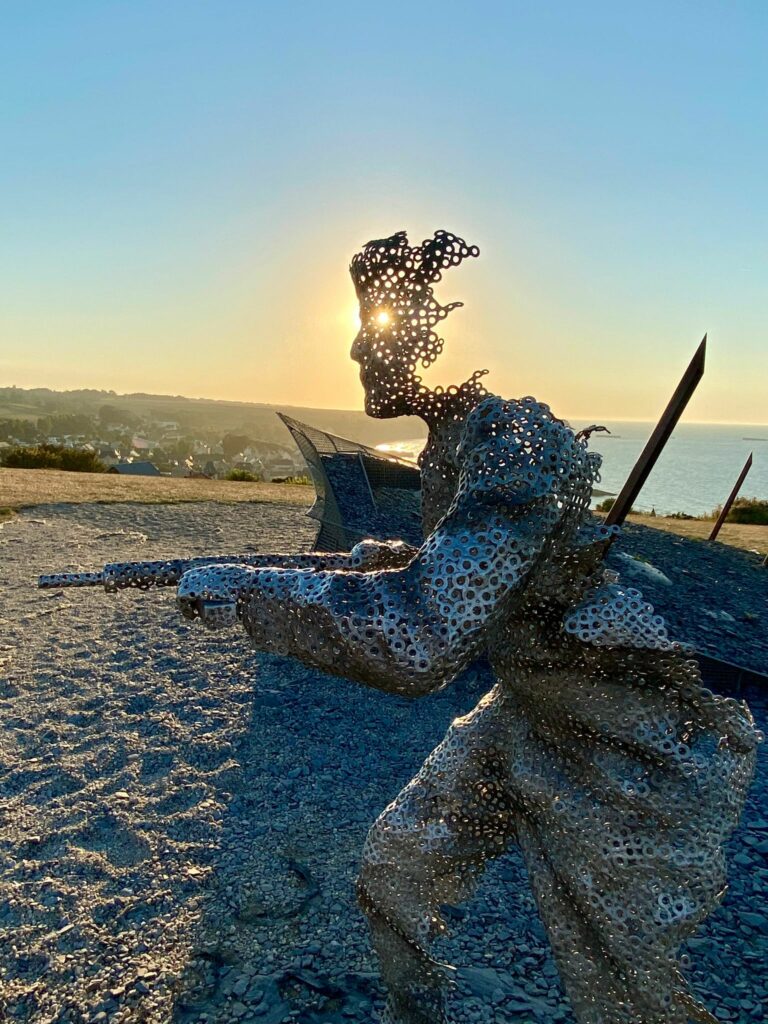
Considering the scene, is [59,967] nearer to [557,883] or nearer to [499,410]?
[557,883]

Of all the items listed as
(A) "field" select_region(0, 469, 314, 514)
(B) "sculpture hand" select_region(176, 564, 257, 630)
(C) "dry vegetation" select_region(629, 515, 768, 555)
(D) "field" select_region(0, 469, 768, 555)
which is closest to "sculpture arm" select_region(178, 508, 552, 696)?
(B) "sculpture hand" select_region(176, 564, 257, 630)

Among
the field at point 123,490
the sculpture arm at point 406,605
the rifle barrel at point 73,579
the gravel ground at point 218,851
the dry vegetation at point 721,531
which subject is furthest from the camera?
the field at point 123,490

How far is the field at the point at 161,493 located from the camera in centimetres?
1403

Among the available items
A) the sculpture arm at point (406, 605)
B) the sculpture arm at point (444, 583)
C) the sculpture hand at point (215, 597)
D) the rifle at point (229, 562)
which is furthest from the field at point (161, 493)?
the sculpture hand at point (215, 597)

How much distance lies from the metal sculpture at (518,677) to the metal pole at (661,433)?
429mm

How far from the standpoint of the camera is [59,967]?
312 centimetres

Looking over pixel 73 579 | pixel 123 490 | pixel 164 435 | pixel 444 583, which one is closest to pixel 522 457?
pixel 444 583

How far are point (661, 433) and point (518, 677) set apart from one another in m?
0.89

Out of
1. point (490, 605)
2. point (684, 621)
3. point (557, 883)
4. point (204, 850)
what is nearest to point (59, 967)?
point (204, 850)

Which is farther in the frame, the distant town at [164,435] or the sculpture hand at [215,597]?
the distant town at [164,435]

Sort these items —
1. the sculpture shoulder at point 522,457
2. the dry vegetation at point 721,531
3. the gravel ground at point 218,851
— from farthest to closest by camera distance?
1. the dry vegetation at point 721,531
2. the gravel ground at point 218,851
3. the sculpture shoulder at point 522,457

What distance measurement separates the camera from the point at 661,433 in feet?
7.23

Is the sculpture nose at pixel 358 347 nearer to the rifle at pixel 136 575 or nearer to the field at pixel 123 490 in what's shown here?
the rifle at pixel 136 575

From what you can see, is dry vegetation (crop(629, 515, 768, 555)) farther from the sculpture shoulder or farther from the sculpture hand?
the sculpture hand
